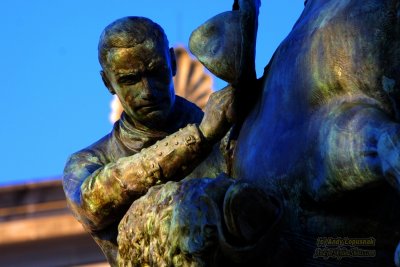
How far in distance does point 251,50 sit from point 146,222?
72cm

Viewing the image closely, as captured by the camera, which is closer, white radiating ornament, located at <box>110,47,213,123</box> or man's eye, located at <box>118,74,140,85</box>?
man's eye, located at <box>118,74,140,85</box>

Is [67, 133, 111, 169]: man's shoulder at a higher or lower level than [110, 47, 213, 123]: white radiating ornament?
higher

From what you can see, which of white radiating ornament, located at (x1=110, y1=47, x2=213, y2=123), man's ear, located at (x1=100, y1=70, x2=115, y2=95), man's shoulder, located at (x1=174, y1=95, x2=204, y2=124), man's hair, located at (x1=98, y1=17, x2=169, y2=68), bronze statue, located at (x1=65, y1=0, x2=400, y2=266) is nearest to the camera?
bronze statue, located at (x1=65, y1=0, x2=400, y2=266)

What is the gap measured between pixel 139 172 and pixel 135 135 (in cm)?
59

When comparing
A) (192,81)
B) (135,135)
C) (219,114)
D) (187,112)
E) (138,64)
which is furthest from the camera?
(192,81)

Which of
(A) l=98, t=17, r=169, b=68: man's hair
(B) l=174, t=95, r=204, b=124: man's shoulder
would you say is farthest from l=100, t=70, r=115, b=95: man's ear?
(B) l=174, t=95, r=204, b=124: man's shoulder

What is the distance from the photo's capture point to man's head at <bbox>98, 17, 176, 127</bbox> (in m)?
6.41

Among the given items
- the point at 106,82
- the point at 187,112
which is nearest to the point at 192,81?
the point at 187,112

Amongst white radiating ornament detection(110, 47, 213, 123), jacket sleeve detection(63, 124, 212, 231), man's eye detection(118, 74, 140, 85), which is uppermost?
man's eye detection(118, 74, 140, 85)

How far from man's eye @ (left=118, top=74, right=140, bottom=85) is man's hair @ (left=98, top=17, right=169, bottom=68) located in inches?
3.9

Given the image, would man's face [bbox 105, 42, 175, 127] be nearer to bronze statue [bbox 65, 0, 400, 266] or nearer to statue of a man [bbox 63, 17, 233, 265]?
statue of a man [bbox 63, 17, 233, 265]

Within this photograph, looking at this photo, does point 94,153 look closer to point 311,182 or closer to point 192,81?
point 311,182

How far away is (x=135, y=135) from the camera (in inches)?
263

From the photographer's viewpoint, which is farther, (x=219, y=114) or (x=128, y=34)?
(x=128, y=34)
